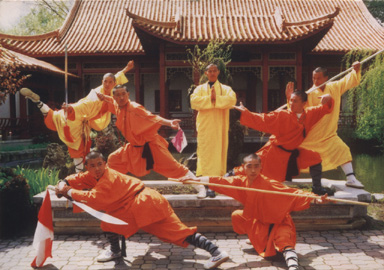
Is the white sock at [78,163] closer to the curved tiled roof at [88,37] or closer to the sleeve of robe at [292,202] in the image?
the sleeve of robe at [292,202]

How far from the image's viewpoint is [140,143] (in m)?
4.28

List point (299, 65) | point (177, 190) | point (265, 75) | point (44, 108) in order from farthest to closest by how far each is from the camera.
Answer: point (265, 75)
point (299, 65)
point (177, 190)
point (44, 108)

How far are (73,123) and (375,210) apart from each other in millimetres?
4366

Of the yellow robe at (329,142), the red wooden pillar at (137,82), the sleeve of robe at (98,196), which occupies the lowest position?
the sleeve of robe at (98,196)

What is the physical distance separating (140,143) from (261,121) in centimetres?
144

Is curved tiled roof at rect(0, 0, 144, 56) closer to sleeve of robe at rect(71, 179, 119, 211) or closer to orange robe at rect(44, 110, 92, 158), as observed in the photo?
orange robe at rect(44, 110, 92, 158)

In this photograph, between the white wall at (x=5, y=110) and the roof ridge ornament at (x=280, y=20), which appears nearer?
the roof ridge ornament at (x=280, y=20)

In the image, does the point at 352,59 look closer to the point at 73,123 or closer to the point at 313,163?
the point at 313,163

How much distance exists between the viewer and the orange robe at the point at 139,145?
13.9 feet

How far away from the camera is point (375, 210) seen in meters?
5.04

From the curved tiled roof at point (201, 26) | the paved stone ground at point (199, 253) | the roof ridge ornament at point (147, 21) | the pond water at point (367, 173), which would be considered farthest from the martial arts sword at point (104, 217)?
the roof ridge ornament at point (147, 21)

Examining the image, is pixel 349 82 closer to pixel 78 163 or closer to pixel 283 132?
pixel 283 132

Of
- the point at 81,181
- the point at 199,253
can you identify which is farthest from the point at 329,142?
the point at 81,181

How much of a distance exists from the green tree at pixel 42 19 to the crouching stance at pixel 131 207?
23.2 m
